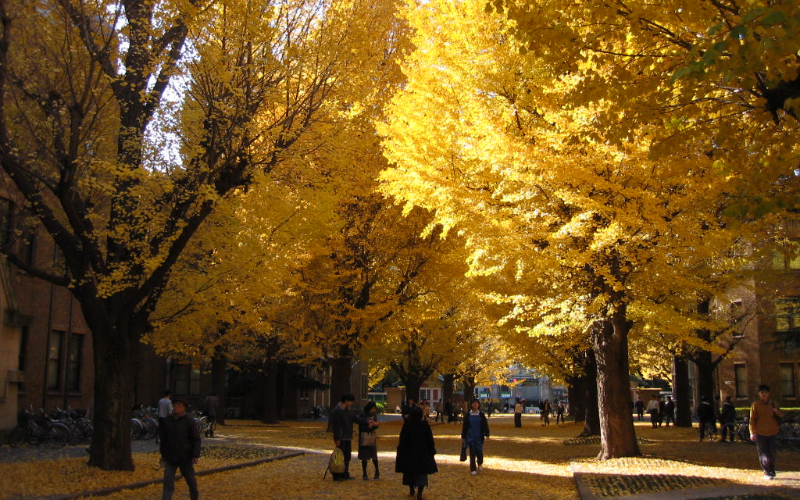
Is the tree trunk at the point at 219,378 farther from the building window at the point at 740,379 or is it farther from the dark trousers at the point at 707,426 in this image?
the building window at the point at 740,379

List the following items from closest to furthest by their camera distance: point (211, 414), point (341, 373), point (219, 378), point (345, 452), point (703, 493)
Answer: point (703, 493)
point (345, 452)
point (211, 414)
point (341, 373)
point (219, 378)

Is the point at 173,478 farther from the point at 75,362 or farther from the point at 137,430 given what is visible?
the point at 75,362

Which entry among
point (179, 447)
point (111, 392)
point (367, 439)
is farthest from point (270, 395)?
point (179, 447)

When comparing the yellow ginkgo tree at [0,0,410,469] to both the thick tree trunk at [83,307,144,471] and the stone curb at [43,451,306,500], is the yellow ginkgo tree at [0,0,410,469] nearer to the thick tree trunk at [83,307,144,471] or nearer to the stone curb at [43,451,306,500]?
the thick tree trunk at [83,307,144,471]

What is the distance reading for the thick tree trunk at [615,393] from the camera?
50.9ft

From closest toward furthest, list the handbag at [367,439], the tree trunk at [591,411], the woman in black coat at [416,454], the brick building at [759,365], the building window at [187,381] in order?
1. the woman in black coat at [416,454]
2. the handbag at [367,439]
3. the tree trunk at [591,411]
4. the brick building at [759,365]
5. the building window at [187,381]

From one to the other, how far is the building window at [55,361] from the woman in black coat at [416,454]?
52.9ft

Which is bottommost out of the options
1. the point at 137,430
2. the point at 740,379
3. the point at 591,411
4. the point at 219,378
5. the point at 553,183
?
the point at 137,430

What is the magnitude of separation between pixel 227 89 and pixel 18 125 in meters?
3.57

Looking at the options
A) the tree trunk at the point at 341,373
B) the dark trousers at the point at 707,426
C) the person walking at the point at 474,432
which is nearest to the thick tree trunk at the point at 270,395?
the tree trunk at the point at 341,373

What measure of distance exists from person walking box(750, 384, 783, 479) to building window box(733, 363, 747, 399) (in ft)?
102

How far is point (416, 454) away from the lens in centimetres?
1105

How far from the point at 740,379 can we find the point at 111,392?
1461 inches

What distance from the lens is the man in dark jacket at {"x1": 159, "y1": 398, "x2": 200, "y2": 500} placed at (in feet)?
31.4
